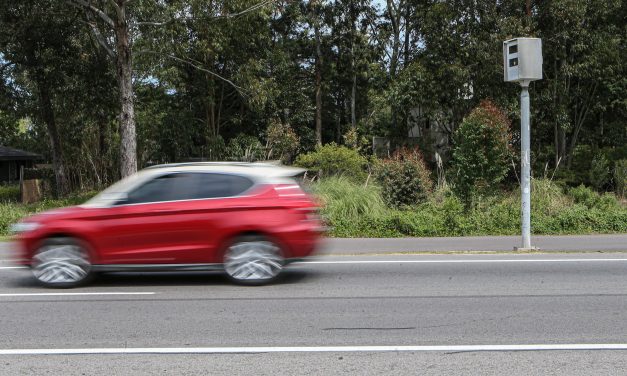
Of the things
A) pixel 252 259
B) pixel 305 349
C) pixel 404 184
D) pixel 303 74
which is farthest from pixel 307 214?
pixel 303 74

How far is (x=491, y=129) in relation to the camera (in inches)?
655

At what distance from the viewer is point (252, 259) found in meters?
8.43

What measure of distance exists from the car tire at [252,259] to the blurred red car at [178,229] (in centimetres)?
1

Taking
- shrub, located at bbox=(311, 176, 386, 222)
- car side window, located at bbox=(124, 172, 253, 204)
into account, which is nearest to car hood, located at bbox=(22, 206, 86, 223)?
car side window, located at bbox=(124, 172, 253, 204)

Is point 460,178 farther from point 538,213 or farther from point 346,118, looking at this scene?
point 346,118

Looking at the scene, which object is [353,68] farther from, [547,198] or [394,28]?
[547,198]

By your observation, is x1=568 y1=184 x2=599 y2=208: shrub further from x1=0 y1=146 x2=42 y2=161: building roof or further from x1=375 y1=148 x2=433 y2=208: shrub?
x1=0 y1=146 x2=42 y2=161: building roof

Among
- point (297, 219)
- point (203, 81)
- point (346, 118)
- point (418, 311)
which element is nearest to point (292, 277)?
point (297, 219)

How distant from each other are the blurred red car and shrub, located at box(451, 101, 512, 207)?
8828 mm

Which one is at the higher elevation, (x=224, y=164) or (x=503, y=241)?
(x=224, y=164)

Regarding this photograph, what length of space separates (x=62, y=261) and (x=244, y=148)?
2292 centimetres

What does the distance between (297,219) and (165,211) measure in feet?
6.05

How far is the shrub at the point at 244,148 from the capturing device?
29547 mm

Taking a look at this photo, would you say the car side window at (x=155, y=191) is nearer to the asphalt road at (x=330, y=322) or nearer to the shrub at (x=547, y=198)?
the asphalt road at (x=330, y=322)
